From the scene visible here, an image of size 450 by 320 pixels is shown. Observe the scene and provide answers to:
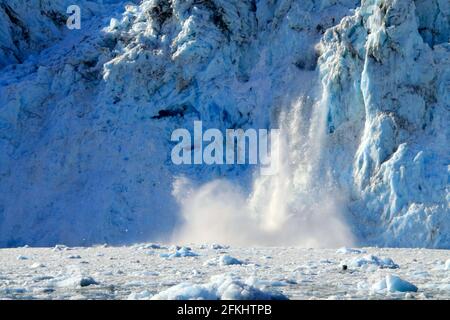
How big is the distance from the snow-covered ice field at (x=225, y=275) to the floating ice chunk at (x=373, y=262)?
0.02 metres

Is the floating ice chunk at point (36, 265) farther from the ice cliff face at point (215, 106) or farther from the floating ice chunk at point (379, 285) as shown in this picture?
the ice cliff face at point (215, 106)

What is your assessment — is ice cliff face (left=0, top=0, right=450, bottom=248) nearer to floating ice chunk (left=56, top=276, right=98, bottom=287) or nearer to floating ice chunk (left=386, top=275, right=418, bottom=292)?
floating ice chunk (left=386, top=275, right=418, bottom=292)

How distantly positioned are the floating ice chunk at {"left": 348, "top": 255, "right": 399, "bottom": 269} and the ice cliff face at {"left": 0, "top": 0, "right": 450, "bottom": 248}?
4381mm

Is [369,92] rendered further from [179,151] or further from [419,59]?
[179,151]

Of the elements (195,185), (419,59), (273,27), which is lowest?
(195,185)

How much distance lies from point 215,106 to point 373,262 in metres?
9.46

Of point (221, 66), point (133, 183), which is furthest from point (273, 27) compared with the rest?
point (133, 183)

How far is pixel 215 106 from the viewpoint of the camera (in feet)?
71.2

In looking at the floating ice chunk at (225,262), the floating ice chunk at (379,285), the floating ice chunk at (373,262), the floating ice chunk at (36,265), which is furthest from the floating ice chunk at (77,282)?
the floating ice chunk at (373,262)

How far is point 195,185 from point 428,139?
→ 638cm

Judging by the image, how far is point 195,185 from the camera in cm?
2120

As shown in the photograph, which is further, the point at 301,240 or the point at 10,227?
the point at 10,227

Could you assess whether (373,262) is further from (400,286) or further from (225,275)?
(225,275)
